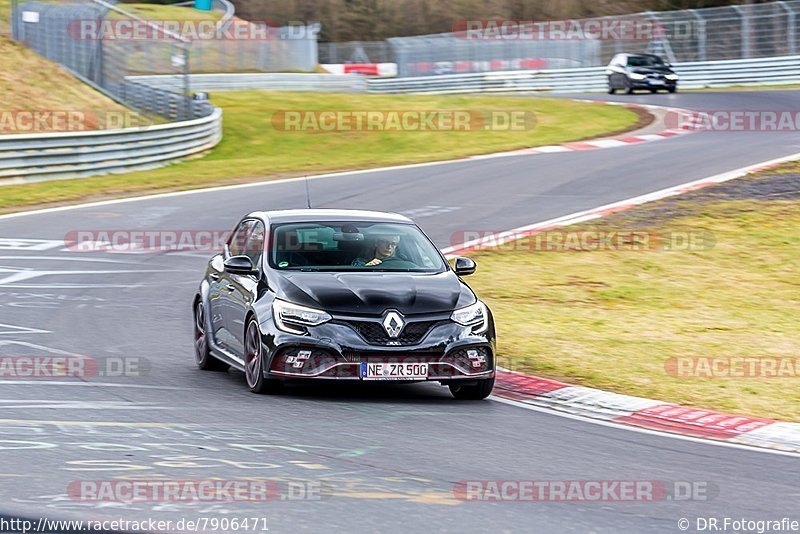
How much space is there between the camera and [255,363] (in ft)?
34.4

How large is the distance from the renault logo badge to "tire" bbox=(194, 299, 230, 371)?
2.30 meters

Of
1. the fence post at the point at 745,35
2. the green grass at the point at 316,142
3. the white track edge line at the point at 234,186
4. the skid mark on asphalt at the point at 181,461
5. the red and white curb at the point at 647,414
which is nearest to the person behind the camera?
the skid mark on asphalt at the point at 181,461

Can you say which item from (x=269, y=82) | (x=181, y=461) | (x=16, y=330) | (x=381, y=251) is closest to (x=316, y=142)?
(x=269, y=82)

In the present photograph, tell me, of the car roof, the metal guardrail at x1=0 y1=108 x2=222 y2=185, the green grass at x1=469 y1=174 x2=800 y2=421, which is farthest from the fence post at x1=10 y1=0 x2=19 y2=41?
the car roof

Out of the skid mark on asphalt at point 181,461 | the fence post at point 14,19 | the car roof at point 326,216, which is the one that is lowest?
the skid mark on asphalt at point 181,461

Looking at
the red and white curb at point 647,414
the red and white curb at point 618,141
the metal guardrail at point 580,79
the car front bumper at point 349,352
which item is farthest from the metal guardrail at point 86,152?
the metal guardrail at point 580,79

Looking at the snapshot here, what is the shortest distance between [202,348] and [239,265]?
1.42 metres

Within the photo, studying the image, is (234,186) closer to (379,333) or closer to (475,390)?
(475,390)

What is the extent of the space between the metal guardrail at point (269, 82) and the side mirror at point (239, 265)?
4414 centimetres

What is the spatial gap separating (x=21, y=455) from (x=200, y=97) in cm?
3117

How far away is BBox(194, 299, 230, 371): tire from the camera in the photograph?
11836 millimetres

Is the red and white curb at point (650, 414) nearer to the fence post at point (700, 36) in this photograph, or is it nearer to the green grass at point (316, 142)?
the green grass at point (316, 142)

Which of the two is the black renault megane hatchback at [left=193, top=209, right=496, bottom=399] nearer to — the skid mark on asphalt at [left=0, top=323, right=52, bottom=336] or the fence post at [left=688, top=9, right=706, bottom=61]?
the skid mark on asphalt at [left=0, top=323, right=52, bottom=336]

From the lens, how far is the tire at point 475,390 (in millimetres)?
10508
